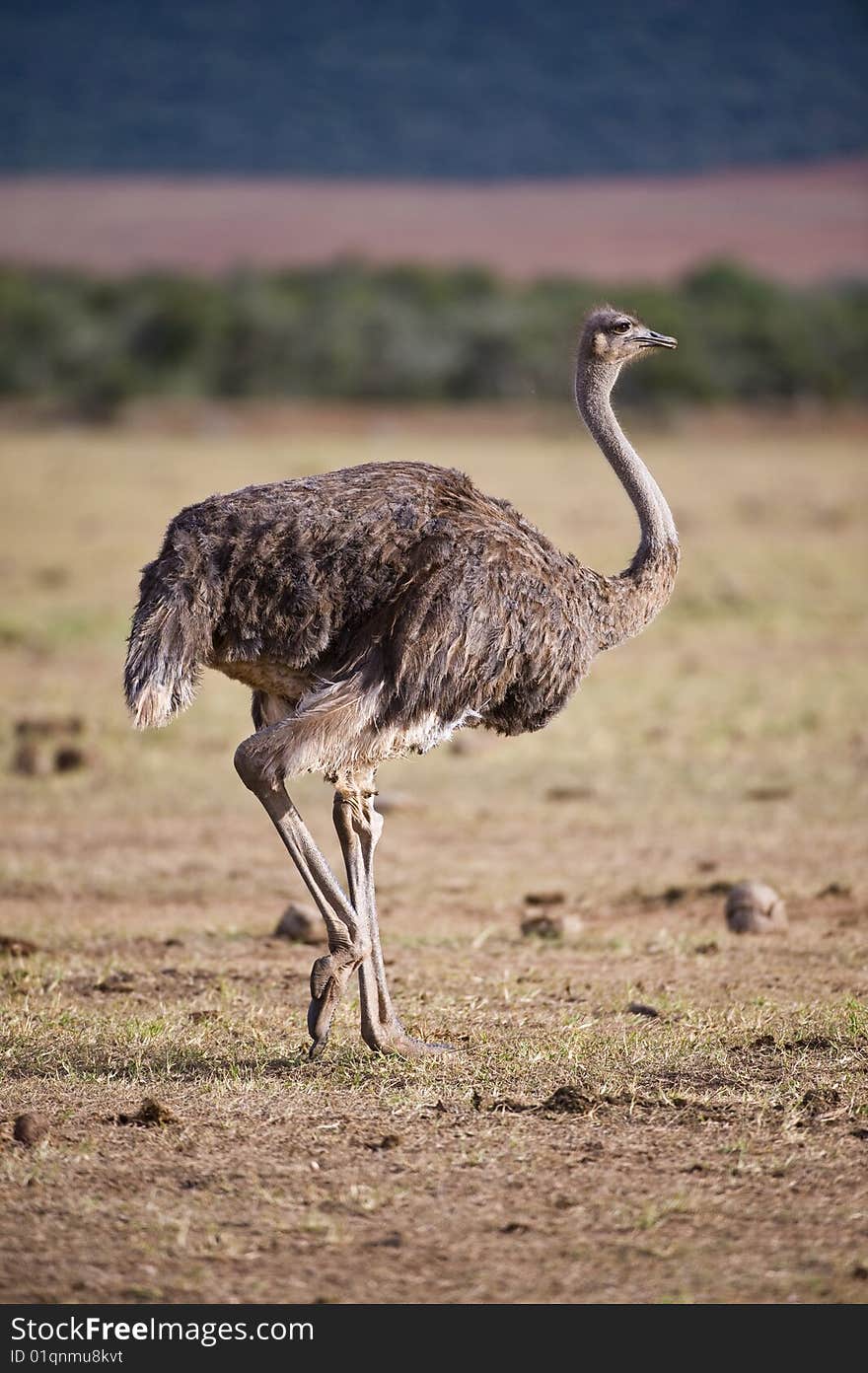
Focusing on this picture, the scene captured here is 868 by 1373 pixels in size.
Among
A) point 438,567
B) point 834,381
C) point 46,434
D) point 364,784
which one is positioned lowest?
point 364,784

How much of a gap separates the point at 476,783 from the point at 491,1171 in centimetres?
539

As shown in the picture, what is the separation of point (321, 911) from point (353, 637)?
73 centimetres

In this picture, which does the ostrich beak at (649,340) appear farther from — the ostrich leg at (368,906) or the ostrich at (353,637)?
the ostrich leg at (368,906)

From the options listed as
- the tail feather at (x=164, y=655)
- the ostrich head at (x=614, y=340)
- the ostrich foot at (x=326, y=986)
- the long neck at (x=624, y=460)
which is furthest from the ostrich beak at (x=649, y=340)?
the ostrich foot at (x=326, y=986)

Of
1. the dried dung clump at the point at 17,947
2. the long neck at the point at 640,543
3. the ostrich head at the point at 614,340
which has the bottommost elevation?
the dried dung clump at the point at 17,947

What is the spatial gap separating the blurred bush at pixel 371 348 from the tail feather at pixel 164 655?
35.3 metres

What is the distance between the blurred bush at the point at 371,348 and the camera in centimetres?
4409

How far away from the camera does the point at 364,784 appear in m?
5.13

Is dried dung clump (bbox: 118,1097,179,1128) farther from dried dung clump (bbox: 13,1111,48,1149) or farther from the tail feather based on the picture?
the tail feather

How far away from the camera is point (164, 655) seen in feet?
15.8

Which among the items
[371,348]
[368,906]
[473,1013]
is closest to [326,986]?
[368,906]

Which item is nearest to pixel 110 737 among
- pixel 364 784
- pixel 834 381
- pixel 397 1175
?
pixel 364 784

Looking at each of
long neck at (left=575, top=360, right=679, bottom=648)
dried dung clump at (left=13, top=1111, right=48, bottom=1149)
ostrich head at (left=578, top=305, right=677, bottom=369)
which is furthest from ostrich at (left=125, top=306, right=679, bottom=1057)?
ostrich head at (left=578, top=305, right=677, bottom=369)
